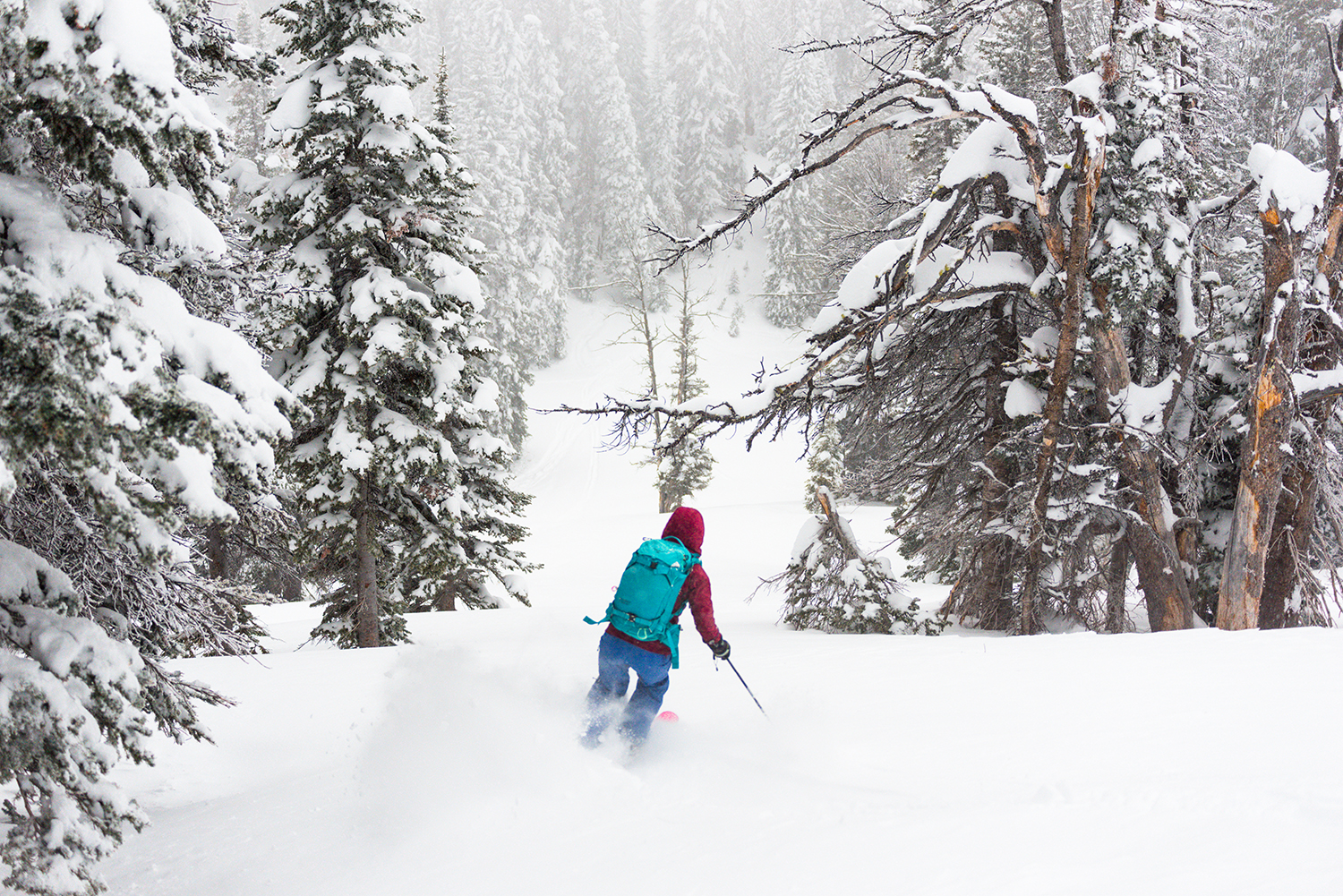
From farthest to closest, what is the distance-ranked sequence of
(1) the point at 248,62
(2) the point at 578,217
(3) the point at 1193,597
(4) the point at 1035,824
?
(2) the point at 578,217, (3) the point at 1193,597, (1) the point at 248,62, (4) the point at 1035,824

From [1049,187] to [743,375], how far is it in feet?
136

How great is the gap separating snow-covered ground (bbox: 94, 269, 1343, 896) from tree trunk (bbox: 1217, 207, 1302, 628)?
73.9 inches

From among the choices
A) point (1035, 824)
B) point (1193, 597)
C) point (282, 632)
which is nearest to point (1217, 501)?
point (1193, 597)

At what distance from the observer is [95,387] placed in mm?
2883

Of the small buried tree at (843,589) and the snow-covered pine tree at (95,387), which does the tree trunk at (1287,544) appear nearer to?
the small buried tree at (843,589)

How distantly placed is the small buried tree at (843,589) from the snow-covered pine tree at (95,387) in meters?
8.14

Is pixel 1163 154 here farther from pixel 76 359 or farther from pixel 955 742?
pixel 76 359

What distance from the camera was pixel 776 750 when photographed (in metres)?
5.16

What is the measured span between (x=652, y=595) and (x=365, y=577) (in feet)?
24.5

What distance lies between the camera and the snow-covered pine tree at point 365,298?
1028 cm

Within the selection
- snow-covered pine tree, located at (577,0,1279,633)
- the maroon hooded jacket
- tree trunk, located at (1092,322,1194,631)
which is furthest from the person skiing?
tree trunk, located at (1092,322,1194,631)

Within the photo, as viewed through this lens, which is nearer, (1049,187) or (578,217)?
(1049,187)

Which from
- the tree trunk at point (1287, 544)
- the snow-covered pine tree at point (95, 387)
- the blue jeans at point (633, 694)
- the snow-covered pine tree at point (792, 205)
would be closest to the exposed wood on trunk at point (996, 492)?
the tree trunk at point (1287, 544)

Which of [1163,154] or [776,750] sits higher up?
[1163,154]
